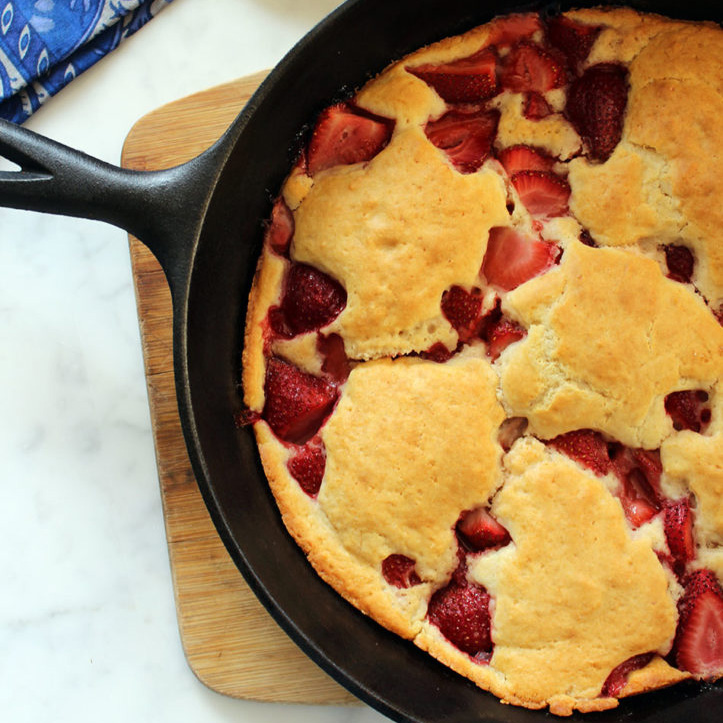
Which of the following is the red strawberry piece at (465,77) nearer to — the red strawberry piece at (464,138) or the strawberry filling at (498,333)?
the red strawberry piece at (464,138)

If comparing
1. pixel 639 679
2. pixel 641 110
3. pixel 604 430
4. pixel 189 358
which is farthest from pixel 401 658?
pixel 641 110

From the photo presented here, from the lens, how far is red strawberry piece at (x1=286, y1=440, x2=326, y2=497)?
6.22 ft

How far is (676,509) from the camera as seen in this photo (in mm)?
1845

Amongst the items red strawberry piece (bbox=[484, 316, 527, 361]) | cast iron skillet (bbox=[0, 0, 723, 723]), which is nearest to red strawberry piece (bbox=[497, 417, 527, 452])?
red strawberry piece (bbox=[484, 316, 527, 361])

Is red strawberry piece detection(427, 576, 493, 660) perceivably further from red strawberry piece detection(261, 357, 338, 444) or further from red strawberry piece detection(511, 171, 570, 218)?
red strawberry piece detection(511, 171, 570, 218)

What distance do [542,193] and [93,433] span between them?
128 cm

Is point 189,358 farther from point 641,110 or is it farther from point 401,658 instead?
point 641,110

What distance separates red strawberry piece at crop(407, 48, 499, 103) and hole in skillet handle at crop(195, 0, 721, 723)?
4.0 inches

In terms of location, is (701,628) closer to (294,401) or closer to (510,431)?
(510,431)

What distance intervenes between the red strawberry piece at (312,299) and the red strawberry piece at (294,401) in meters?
0.10

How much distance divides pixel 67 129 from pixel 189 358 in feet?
2.99

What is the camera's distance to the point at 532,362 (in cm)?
179

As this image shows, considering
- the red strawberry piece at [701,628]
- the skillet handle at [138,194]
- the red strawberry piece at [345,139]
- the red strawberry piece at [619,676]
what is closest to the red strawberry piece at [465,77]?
the red strawberry piece at [345,139]

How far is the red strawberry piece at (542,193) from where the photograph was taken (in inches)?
72.4
